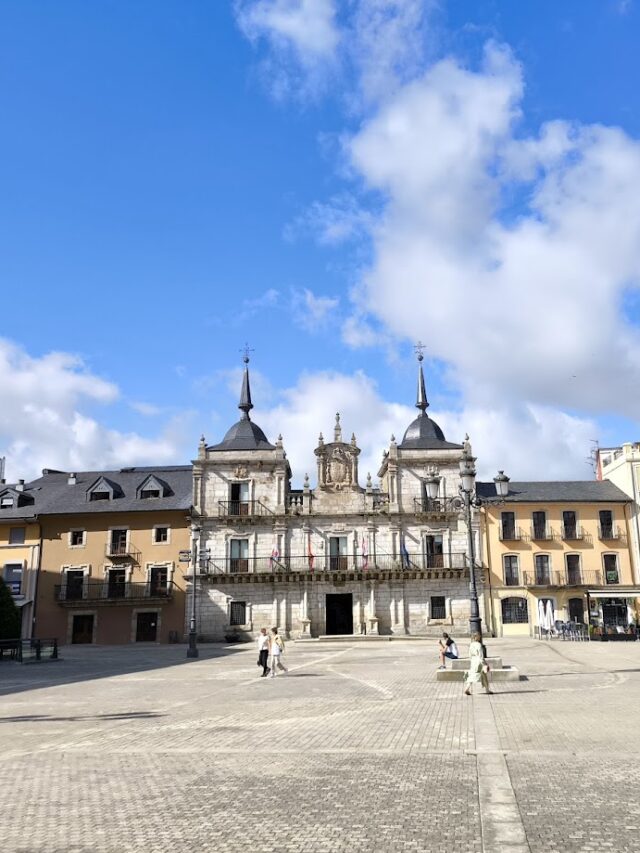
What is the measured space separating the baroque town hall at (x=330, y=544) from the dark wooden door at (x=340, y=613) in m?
0.07

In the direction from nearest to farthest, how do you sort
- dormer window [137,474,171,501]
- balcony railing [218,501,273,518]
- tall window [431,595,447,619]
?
1. tall window [431,595,447,619]
2. balcony railing [218,501,273,518]
3. dormer window [137,474,171,501]

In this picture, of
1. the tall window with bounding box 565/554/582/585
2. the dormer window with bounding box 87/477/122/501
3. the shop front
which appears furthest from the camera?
the dormer window with bounding box 87/477/122/501

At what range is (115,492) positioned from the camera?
50.8 m

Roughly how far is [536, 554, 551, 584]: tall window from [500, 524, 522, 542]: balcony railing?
1.78 metres

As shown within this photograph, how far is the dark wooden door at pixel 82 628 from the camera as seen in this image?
47156 millimetres

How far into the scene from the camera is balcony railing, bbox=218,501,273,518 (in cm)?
4950

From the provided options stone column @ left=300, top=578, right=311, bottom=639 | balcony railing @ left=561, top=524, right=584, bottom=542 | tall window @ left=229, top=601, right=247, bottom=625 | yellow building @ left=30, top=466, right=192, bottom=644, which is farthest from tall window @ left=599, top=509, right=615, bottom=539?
yellow building @ left=30, top=466, right=192, bottom=644

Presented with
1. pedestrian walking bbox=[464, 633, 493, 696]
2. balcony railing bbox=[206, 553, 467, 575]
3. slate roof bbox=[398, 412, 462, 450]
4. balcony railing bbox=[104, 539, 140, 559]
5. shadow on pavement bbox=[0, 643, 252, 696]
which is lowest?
shadow on pavement bbox=[0, 643, 252, 696]

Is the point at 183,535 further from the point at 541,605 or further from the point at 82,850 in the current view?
the point at 82,850

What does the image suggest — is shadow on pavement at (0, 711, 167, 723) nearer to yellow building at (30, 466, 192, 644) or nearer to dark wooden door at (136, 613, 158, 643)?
yellow building at (30, 466, 192, 644)

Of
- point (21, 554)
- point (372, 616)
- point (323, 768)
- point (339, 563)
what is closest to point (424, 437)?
point (339, 563)

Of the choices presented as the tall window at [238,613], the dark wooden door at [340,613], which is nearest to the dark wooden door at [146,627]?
the tall window at [238,613]

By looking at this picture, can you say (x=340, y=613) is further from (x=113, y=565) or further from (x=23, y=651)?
(x=23, y=651)

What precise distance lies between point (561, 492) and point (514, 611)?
864cm
